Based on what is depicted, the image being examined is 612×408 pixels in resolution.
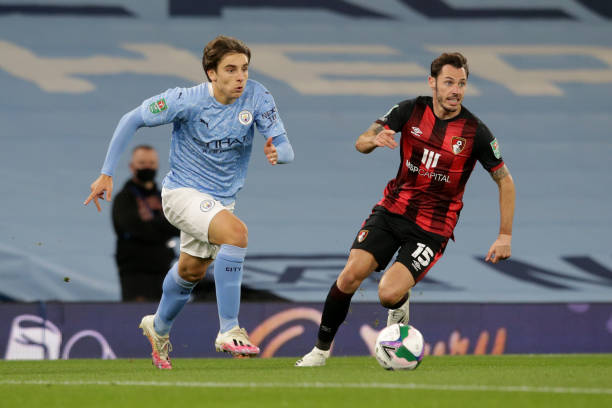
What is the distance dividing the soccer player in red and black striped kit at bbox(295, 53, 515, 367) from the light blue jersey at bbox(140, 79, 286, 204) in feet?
2.28

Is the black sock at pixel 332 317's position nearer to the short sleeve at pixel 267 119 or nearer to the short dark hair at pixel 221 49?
the short sleeve at pixel 267 119

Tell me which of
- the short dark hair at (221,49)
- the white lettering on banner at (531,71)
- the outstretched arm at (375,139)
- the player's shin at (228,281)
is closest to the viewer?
the outstretched arm at (375,139)

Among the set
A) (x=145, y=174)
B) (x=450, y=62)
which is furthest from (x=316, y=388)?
(x=145, y=174)

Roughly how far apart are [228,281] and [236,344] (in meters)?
0.40

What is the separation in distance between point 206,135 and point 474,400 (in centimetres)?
274

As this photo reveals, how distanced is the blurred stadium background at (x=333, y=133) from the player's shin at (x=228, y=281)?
3856 millimetres

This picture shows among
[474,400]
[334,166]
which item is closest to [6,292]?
[334,166]

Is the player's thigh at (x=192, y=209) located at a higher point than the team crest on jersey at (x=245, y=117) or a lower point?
lower

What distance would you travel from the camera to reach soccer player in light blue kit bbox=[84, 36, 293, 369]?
630 cm

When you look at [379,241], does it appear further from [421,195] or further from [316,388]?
[316,388]

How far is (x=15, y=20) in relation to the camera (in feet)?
36.7

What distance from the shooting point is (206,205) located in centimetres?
636

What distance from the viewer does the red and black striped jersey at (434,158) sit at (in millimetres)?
6582

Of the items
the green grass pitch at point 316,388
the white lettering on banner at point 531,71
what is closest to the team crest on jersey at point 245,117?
the green grass pitch at point 316,388
